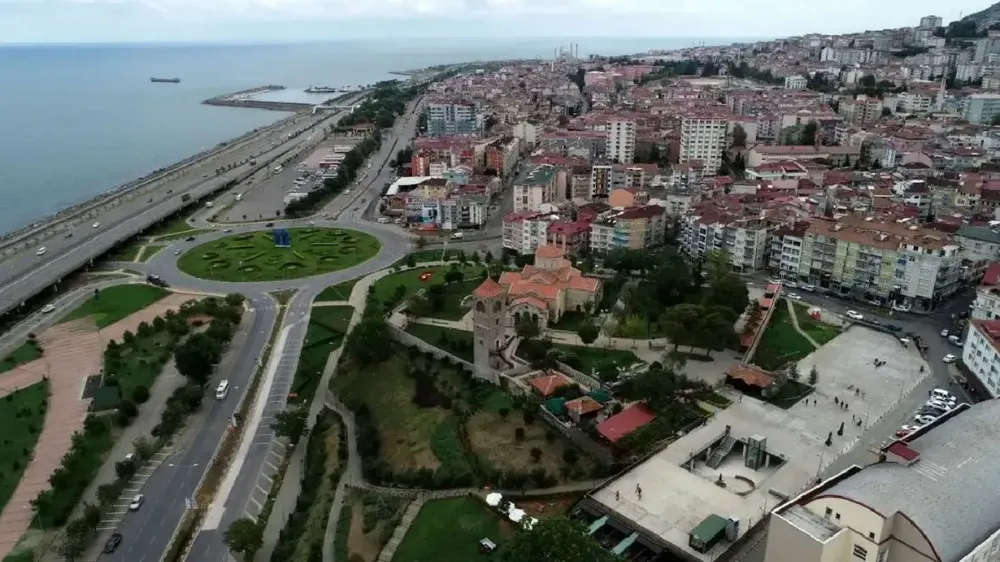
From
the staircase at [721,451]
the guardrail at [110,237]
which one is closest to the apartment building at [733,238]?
the staircase at [721,451]

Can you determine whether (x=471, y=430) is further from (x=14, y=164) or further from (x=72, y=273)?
(x=14, y=164)

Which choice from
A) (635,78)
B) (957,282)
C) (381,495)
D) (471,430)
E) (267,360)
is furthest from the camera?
(635,78)

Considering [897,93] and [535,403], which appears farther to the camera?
[897,93]

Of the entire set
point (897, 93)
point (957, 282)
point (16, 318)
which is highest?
point (897, 93)

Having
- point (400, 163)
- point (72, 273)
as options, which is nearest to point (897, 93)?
point (400, 163)

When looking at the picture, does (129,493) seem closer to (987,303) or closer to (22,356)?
(22,356)

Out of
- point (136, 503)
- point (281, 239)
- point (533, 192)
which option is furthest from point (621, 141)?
point (136, 503)

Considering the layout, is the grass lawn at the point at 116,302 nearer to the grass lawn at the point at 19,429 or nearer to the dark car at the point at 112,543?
the grass lawn at the point at 19,429
